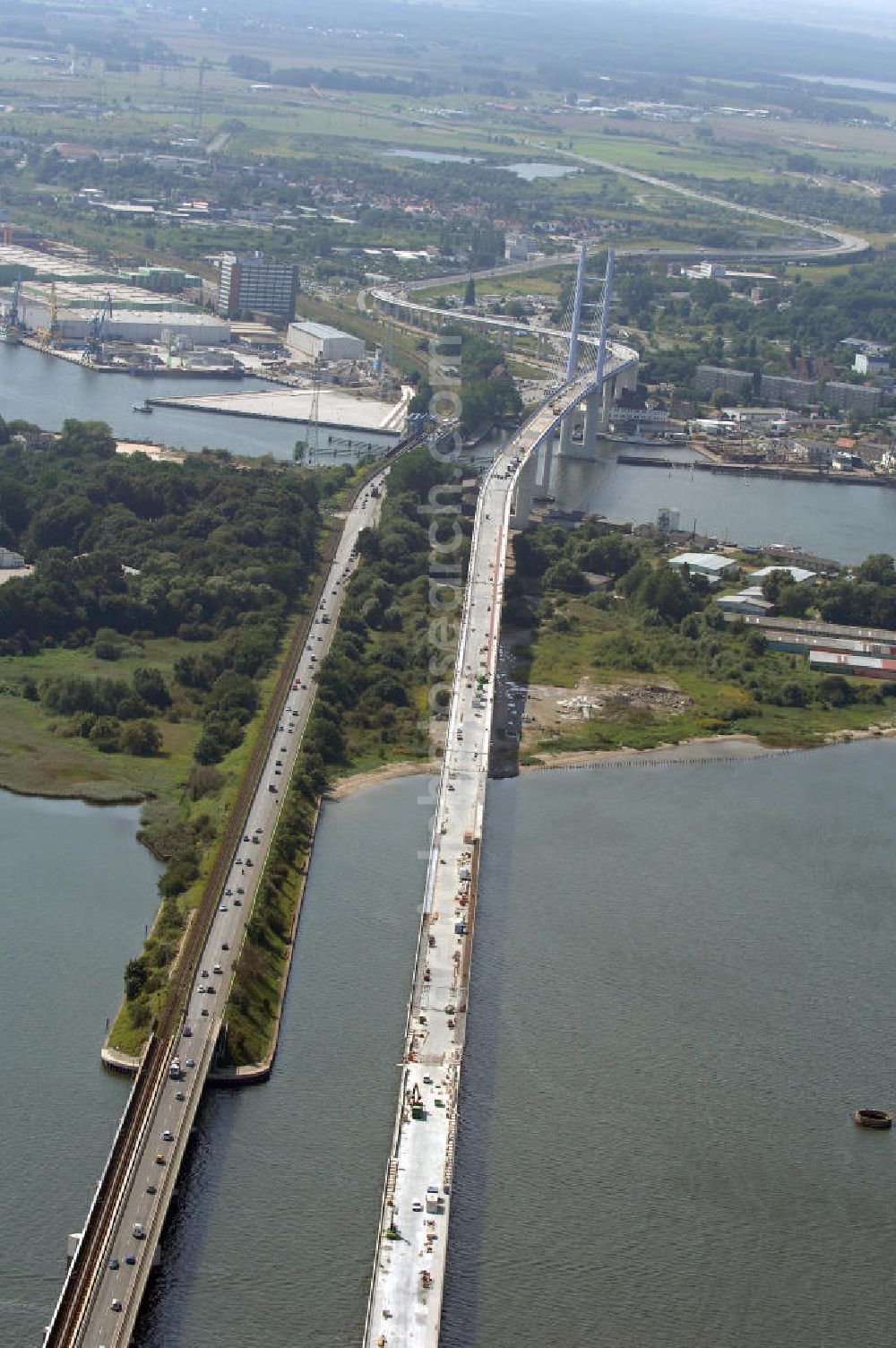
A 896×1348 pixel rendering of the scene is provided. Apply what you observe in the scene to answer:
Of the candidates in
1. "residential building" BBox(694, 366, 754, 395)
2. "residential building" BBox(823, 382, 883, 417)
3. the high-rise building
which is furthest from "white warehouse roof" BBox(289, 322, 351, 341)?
"residential building" BBox(823, 382, 883, 417)

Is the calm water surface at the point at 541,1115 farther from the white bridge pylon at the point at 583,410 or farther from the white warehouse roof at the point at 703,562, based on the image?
the white bridge pylon at the point at 583,410

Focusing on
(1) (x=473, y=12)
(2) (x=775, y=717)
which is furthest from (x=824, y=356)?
(1) (x=473, y=12)

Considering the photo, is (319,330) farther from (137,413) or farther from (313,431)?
(137,413)

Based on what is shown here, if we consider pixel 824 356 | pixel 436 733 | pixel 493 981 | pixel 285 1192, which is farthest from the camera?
pixel 824 356

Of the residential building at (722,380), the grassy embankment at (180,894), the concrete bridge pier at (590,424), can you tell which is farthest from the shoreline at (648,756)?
the residential building at (722,380)

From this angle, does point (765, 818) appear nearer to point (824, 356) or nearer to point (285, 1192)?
point (285, 1192)

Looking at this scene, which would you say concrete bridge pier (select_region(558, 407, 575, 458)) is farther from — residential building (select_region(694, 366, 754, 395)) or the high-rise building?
the high-rise building
